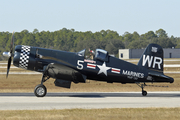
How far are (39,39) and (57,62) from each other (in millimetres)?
167772

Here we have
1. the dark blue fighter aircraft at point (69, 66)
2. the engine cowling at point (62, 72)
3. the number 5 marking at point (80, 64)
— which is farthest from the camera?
the number 5 marking at point (80, 64)

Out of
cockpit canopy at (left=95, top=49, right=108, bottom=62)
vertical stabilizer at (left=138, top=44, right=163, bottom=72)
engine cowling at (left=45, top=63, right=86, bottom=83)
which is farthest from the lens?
vertical stabilizer at (left=138, top=44, right=163, bottom=72)

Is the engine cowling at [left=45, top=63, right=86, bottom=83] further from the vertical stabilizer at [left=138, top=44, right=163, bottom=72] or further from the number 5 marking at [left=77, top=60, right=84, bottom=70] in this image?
the vertical stabilizer at [left=138, top=44, right=163, bottom=72]

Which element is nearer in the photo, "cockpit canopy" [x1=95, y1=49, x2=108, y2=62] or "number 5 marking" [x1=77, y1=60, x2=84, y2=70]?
"number 5 marking" [x1=77, y1=60, x2=84, y2=70]

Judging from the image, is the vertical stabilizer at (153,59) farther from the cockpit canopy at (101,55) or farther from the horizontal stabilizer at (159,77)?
the cockpit canopy at (101,55)

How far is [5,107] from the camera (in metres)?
14.1

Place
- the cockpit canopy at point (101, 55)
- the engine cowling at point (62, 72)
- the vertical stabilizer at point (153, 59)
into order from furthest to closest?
the vertical stabilizer at point (153, 59), the cockpit canopy at point (101, 55), the engine cowling at point (62, 72)

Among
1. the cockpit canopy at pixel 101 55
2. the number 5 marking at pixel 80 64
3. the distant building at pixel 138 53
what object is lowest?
the number 5 marking at pixel 80 64

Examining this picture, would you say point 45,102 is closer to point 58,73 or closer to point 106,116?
point 58,73

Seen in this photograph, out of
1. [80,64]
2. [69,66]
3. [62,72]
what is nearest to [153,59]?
[80,64]

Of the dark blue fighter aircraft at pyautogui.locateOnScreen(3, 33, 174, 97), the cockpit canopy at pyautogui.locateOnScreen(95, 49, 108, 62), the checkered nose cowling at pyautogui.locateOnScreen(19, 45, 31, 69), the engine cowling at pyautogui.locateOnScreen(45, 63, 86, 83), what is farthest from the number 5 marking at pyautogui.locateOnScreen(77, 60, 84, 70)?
the checkered nose cowling at pyautogui.locateOnScreen(19, 45, 31, 69)

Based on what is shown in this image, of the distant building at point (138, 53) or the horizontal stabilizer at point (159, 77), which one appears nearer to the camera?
the horizontal stabilizer at point (159, 77)

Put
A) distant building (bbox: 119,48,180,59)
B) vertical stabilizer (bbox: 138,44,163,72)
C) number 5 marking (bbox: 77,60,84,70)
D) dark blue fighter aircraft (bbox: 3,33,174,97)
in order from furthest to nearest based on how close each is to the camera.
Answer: distant building (bbox: 119,48,180,59) < vertical stabilizer (bbox: 138,44,163,72) < number 5 marking (bbox: 77,60,84,70) < dark blue fighter aircraft (bbox: 3,33,174,97)

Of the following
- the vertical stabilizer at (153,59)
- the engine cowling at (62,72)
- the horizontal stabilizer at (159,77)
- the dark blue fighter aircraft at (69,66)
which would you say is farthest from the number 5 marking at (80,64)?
the horizontal stabilizer at (159,77)
